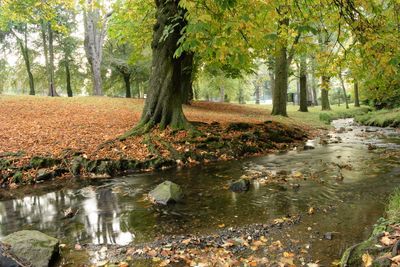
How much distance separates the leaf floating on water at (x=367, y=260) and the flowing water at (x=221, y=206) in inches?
27.4

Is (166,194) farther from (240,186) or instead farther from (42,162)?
(42,162)

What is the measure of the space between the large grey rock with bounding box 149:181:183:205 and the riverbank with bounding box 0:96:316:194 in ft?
9.95

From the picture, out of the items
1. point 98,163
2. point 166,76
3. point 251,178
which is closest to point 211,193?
point 251,178

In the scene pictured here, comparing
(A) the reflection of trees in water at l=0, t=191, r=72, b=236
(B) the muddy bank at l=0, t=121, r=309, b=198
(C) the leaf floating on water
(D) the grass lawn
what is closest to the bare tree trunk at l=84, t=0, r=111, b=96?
(D) the grass lawn

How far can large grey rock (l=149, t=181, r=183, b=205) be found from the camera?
22.0 ft

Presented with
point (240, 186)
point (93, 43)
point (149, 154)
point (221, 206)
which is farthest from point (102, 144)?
point (93, 43)

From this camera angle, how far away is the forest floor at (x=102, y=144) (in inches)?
377

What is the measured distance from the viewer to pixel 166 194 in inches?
268

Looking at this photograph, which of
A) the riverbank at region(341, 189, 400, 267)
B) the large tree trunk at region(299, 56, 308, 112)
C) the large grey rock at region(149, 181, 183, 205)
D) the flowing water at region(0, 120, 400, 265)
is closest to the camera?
the riverbank at region(341, 189, 400, 267)

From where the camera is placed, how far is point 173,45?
1260cm

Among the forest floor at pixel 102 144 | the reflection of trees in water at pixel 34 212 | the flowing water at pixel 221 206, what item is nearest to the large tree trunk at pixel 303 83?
the forest floor at pixel 102 144

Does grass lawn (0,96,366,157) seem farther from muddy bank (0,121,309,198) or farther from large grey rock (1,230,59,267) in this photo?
large grey rock (1,230,59,267)

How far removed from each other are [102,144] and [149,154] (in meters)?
1.56

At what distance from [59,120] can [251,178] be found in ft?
30.4
